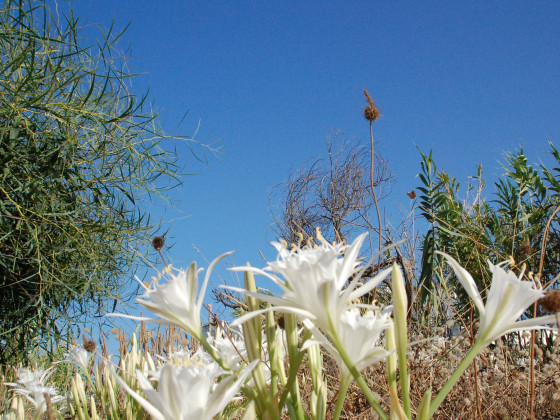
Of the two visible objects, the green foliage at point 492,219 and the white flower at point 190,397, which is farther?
the green foliage at point 492,219

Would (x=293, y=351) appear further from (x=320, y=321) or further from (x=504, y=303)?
(x=504, y=303)

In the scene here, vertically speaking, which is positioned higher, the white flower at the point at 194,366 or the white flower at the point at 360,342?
the white flower at the point at 360,342

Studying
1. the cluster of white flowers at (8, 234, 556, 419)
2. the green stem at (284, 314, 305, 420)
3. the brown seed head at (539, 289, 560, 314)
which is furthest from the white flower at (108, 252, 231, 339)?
the brown seed head at (539, 289, 560, 314)

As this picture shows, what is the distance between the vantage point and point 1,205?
2904mm

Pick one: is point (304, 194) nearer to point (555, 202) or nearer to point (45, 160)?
point (555, 202)

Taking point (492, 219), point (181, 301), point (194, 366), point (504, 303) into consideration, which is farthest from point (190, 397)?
point (492, 219)

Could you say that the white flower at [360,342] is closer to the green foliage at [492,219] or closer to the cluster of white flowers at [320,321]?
the cluster of white flowers at [320,321]

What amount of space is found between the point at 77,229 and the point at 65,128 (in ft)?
2.03

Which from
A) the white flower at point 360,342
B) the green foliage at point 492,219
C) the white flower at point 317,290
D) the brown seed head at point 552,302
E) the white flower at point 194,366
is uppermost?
the green foliage at point 492,219

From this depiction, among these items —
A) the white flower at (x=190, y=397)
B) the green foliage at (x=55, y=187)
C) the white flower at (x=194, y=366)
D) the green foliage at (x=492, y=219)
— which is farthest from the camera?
the green foliage at (x=492, y=219)

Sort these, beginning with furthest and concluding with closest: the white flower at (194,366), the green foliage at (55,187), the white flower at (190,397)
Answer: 1. the green foliage at (55,187)
2. the white flower at (194,366)
3. the white flower at (190,397)

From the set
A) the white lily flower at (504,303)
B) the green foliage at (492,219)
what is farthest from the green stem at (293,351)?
the green foliage at (492,219)

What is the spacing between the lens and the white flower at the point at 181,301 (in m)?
0.68

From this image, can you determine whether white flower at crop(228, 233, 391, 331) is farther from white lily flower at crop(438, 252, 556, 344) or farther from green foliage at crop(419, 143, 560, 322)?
green foliage at crop(419, 143, 560, 322)
